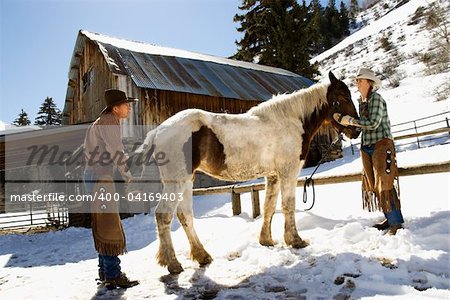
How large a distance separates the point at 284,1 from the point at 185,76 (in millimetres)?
16452

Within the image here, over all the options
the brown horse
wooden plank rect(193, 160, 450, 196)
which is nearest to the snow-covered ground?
the brown horse

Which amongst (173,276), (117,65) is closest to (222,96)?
(117,65)

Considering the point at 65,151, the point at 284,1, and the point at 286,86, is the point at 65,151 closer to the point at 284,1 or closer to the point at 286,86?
the point at 286,86

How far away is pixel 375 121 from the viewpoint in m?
4.06

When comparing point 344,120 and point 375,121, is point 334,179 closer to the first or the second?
point 344,120

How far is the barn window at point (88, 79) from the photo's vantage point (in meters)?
16.4

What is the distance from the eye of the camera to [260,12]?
90.2 ft

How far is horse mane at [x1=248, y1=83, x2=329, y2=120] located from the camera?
15.3ft

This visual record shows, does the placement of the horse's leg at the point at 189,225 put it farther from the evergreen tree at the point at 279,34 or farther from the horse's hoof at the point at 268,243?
the evergreen tree at the point at 279,34

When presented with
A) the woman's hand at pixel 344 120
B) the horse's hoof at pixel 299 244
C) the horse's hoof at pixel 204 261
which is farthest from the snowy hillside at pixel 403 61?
the horse's hoof at pixel 204 261

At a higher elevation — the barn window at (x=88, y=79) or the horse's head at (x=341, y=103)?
the barn window at (x=88, y=79)

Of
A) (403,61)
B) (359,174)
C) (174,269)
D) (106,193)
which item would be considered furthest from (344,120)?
(403,61)

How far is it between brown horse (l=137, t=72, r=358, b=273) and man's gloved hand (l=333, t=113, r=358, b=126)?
5.1 inches

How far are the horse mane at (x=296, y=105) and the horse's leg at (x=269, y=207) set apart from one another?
3.27 ft
